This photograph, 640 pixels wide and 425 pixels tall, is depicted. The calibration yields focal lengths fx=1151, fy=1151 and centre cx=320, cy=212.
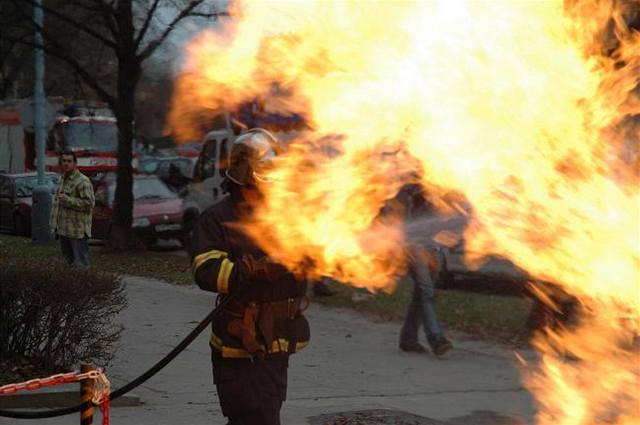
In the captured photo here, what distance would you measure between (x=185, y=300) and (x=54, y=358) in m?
5.91

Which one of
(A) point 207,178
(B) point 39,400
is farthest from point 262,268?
(A) point 207,178

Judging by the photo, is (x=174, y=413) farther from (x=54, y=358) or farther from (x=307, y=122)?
(x=307, y=122)

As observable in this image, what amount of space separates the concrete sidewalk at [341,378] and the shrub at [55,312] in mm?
565

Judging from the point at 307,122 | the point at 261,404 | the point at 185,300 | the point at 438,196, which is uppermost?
the point at 307,122

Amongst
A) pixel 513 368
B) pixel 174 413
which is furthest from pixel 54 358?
pixel 513 368

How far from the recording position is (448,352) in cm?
1135

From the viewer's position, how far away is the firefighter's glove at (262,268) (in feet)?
16.8

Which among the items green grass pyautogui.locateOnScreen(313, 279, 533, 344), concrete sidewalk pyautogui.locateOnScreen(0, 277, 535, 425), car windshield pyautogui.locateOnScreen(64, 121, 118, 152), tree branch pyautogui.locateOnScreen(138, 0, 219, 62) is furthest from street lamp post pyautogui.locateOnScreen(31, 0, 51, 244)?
concrete sidewalk pyautogui.locateOnScreen(0, 277, 535, 425)

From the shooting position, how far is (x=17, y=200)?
26297 mm

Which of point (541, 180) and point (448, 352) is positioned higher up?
point (541, 180)

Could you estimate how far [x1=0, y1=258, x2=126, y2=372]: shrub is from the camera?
8.24 meters

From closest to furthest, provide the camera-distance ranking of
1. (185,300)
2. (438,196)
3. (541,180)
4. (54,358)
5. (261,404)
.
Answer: (261,404) → (541,180) → (438,196) → (54,358) → (185,300)

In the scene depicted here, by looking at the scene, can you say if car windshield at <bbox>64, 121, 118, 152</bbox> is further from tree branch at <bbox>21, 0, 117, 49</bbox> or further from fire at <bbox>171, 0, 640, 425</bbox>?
fire at <bbox>171, 0, 640, 425</bbox>

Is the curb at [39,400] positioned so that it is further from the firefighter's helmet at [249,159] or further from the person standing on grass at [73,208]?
the person standing on grass at [73,208]
